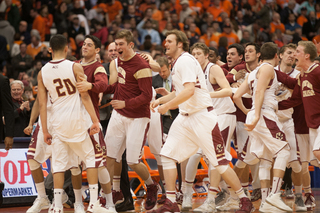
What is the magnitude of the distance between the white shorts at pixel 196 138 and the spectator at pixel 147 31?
33.6ft

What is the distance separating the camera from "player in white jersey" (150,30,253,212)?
6348mm

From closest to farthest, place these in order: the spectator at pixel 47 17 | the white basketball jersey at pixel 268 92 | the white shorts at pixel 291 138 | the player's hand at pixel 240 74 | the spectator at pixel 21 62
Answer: the white basketball jersey at pixel 268 92
the white shorts at pixel 291 138
the player's hand at pixel 240 74
the spectator at pixel 21 62
the spectator at pixel 47 17

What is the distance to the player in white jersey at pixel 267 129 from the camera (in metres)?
6.73

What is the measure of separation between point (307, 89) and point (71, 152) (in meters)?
3.84

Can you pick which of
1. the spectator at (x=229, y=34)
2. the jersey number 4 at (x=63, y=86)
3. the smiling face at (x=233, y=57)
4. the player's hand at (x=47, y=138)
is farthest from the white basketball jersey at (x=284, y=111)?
the spectator at (x=229, y=34)

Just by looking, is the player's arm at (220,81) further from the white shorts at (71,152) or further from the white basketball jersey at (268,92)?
the white shorts at (71,152)

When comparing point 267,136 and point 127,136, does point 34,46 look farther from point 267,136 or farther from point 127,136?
point 267,136

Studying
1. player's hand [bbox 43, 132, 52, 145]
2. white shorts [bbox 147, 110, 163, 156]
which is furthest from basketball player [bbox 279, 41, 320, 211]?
player's hand [bbox 43, 132, 52, 145]

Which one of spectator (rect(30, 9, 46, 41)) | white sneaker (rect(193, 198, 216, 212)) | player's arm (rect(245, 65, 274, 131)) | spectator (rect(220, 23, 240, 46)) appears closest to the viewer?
player's arm (rect(245, 65, 274, 131))

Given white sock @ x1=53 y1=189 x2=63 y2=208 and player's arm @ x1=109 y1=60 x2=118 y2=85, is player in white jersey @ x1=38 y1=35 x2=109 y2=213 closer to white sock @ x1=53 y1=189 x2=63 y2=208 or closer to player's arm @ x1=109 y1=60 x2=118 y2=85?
white sock @ x1=53 y1=189 x2=63 y2=208

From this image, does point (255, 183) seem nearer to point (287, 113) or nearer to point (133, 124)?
point (287, 113)

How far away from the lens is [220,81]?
7.17m

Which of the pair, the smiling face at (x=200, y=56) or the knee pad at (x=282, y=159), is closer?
the knee pad at (x=282, y=159)

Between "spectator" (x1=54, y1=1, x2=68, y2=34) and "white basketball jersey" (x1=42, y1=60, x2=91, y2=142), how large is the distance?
1006 cm
